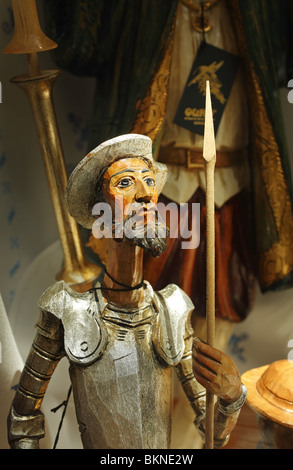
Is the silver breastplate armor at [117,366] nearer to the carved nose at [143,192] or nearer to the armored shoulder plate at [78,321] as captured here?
the armored shoulder plate at [78,321]

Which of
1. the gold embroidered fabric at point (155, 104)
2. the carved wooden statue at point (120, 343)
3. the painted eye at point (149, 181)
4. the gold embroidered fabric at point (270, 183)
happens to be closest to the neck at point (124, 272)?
the carved wooden statue at point (120, 343)

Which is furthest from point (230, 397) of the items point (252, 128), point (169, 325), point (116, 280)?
point (252, 128)

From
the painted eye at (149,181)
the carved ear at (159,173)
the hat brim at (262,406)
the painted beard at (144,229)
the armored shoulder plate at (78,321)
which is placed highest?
the painted eye at (149,181)

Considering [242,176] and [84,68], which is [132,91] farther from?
[242,176]

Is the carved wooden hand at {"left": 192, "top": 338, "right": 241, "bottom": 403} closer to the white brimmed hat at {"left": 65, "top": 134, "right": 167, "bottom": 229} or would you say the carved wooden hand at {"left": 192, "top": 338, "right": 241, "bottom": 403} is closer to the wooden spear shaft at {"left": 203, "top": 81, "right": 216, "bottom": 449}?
the wooden spear shaft at {"left": 203, "top": 81, "right": 216, "bottom": 449}

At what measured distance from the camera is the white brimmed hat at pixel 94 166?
110 centimetres

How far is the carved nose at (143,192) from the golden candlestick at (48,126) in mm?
254

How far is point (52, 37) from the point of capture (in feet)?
4.43

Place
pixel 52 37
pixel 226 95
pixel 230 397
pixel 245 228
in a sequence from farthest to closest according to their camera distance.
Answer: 1. pixel 245 228
2. pixel 226 95
3. pixel 52 37
4. pixel 230 397

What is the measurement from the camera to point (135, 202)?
110 cm

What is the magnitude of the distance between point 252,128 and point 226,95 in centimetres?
10

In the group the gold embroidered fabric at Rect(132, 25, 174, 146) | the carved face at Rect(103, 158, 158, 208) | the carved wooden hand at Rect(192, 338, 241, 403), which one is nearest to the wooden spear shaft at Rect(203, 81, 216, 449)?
the carved wooden hand at Rect(192, 338, 241, 403)

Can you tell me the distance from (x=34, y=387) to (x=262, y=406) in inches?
17.7

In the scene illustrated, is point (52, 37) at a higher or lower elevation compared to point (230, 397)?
higher
